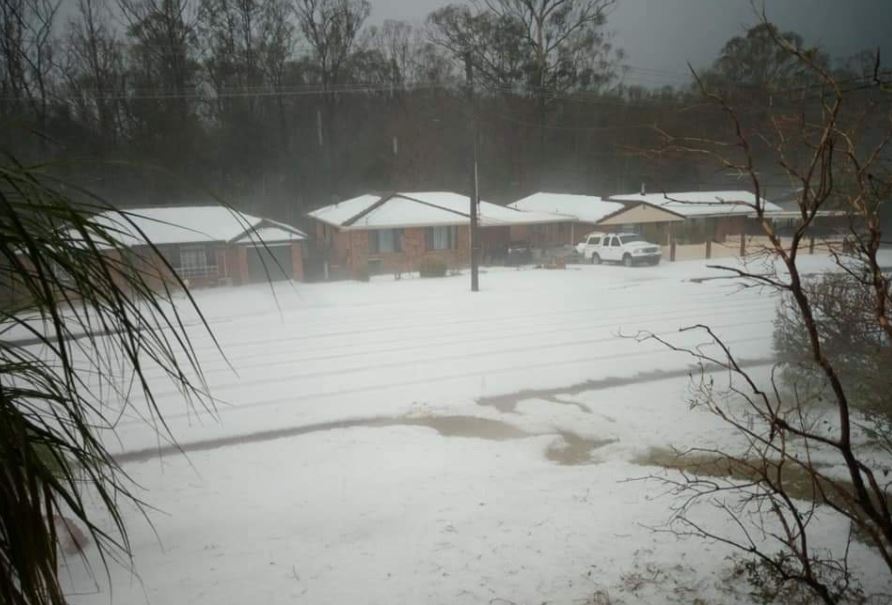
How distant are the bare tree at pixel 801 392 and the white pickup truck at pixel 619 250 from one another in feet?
49.3

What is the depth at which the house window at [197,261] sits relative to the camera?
20.7 meters

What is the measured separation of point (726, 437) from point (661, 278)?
13.8 m

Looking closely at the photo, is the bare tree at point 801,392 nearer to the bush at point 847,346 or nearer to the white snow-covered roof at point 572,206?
the bush at point 847,346

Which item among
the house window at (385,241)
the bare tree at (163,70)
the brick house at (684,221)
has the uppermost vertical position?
the bare tree at (163,70)

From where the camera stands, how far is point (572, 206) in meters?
30.2

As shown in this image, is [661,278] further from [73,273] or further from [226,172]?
[73,273]

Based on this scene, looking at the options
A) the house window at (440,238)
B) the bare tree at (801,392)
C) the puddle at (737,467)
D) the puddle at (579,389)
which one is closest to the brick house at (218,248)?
the house window at (440,238)

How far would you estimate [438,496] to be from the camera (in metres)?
5.72

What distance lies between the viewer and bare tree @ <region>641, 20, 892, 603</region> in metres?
2.19

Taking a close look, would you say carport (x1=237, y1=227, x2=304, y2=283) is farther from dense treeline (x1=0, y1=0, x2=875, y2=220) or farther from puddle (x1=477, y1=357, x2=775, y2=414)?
puddle (x1=477, y1=357, x2=775, y2=414)

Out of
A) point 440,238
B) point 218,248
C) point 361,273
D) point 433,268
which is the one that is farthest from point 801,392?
point 218,248

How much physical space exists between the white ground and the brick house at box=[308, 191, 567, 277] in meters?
10.8

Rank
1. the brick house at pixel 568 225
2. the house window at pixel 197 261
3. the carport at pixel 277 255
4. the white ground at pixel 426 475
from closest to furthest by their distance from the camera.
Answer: the white ground at pixel 426 475
the house window at pixel 197 261
the carport at pixel 277 255
the brick house at pixel 568 225

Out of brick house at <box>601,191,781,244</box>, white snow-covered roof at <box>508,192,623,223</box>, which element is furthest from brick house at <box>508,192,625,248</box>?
brick house at <box>601,191,781,244</box>
